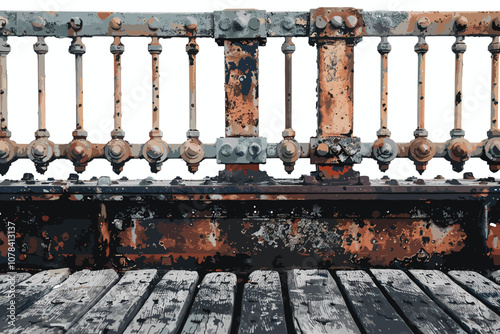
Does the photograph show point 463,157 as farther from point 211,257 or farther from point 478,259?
point 211,257

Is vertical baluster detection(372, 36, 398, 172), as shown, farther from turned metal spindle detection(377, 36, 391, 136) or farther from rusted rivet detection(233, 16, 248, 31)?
rusted rivet detection(233, 16, 248, 31)

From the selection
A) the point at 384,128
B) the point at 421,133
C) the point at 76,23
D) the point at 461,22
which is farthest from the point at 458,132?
the point at 76,23

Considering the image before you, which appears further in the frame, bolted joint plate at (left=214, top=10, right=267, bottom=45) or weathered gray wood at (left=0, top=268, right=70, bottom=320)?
bolted joint plate at (left=214, top=10, right=267, bottom=45)

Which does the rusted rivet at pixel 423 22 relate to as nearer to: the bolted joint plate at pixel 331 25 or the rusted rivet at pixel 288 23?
the bolted joint plate at pixel 331 25

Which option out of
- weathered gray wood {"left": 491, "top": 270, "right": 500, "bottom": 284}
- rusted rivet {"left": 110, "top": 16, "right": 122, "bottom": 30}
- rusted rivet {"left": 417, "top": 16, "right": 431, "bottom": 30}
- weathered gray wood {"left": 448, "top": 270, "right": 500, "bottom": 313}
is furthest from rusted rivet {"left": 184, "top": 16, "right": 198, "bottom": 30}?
weathered gray wood {"left": 491, "top": 270, "right": 500, "bottom": 284}

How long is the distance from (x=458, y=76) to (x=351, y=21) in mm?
819

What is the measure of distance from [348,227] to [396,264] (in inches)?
14.9

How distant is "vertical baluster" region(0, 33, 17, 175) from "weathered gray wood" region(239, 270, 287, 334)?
70.7 inches

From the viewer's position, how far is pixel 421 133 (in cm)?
270

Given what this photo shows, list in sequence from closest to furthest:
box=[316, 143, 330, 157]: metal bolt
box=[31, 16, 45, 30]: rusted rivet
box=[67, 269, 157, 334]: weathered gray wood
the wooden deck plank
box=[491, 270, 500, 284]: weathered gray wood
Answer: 1. box=[67, 269, 157, 334]: weathered gray wood
2. the wooden deck plank
3. box=[491, 270, 500, 284]: weathered gray wood
4. box=[316, 143, 330, 157]: metal bolt
5. box=[31, 16, 45, 30]: rusted rivet

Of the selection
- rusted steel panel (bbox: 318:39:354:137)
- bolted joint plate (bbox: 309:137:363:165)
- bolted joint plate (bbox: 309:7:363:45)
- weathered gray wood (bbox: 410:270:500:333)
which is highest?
bolted joint plate (bbox: 309:7:363:45)

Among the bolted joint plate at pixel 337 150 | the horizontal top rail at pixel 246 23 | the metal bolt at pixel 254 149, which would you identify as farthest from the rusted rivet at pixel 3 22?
the bolted joint plate at pixel 337 150

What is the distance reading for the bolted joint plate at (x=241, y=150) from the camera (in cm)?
262

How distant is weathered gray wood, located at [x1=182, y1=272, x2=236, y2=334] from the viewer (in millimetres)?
1606
